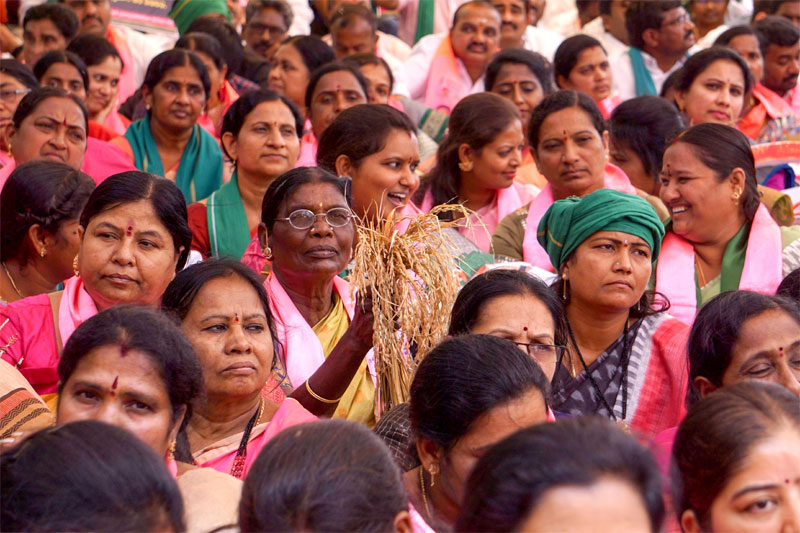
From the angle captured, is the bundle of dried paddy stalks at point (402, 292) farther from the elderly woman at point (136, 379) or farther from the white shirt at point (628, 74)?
the white shirt at point (628, 74)

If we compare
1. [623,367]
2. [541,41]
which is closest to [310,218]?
[623,367]

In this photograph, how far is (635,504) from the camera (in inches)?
72.2

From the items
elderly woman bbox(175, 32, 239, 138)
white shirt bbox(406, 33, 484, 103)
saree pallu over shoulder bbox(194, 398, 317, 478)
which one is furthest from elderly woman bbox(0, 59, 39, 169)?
saree pallu over shoulder bbox(194, 398, 317, 478)

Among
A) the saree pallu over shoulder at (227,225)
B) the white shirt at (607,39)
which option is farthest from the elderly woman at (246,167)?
the white shirt at (607,39)

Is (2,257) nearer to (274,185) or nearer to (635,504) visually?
(274,185)

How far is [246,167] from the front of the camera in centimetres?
536

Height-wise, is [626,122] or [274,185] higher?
[626,122]

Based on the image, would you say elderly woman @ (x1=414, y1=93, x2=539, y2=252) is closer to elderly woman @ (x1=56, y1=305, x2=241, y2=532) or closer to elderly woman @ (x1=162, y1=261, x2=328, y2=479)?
elderly woman @ (x1=162, y1=261, x2=328, y2=479)

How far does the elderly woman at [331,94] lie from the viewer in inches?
248

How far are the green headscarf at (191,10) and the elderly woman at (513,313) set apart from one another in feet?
17.8

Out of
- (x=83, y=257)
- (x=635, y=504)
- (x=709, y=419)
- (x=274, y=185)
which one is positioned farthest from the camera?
(x=274, y=185)

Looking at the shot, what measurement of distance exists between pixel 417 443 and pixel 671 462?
2.29 feet

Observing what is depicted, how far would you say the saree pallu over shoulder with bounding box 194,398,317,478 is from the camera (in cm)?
313

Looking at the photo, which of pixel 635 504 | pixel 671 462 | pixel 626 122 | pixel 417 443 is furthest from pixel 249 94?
pixel 635 504
